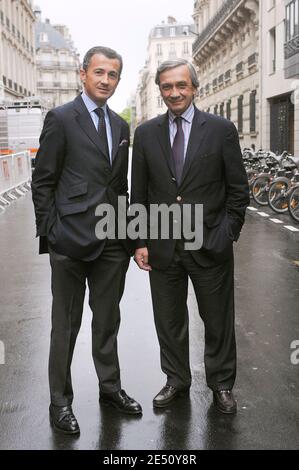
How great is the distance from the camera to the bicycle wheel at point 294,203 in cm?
1168

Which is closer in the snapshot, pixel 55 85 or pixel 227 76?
pixel 227 76

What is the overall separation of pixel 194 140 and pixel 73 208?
783 mm

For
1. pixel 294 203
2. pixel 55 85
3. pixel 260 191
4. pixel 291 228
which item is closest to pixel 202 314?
pixel 291 228

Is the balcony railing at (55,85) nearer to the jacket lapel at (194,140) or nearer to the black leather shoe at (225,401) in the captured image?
the jacket lapel at (194,140)

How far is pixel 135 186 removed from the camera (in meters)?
3.78

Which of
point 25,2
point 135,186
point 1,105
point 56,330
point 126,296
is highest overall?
point 25,2

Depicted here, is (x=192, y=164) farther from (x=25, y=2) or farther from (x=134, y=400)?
(x=25, y=2)

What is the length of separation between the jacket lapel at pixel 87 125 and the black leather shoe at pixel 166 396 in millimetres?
1443

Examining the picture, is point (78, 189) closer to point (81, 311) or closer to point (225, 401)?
point (81, 311)

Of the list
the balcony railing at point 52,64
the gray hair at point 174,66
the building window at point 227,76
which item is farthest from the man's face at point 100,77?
the balcony railing at point 52,64

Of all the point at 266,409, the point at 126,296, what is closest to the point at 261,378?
the point at 266,409

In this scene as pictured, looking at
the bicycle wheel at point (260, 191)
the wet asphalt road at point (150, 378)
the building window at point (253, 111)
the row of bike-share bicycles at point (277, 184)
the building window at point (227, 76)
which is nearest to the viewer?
the wet asphalt road at point (150, 378)

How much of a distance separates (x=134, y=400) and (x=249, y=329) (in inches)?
73.2

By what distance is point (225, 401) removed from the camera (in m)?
3.74
